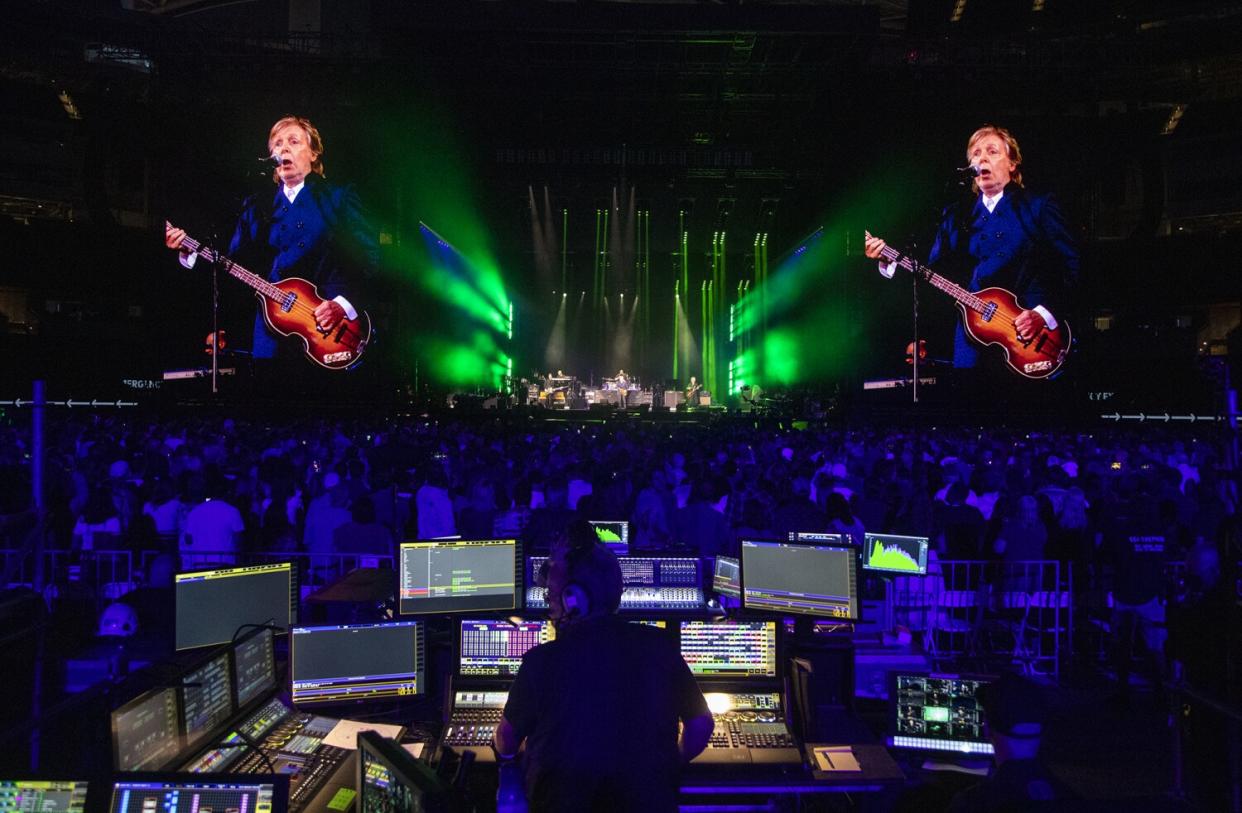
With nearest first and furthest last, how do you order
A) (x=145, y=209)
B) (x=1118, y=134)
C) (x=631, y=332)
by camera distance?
(x=1118, y=134)
(x=145, y=209)
(x=631, y=332)

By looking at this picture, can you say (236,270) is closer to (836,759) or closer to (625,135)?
(625,135)

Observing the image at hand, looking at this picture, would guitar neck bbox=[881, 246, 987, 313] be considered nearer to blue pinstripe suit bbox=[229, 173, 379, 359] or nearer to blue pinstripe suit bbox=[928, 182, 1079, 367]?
blue pinstripe suit bbox=[928, 182, 1079, 367]

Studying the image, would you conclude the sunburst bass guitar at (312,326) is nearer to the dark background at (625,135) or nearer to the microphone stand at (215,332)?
the dark background at (625,135)

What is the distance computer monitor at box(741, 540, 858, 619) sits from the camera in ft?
15.5

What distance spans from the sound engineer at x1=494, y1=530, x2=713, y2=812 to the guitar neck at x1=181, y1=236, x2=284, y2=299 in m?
17.2

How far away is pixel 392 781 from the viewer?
2449 millimetres

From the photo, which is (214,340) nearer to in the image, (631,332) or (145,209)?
(145,209)

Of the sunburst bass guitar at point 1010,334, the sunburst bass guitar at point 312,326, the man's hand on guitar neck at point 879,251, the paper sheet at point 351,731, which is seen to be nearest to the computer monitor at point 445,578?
the paper sheet at point 351,731

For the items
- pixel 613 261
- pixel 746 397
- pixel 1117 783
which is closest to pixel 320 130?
pixel 613 261

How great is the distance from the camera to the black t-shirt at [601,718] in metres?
2.60

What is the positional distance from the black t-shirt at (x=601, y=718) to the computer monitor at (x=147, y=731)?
4.04ft

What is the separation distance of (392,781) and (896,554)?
4.03 meters

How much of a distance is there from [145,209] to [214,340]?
7.92 meters

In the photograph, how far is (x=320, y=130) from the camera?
60.7 ft
